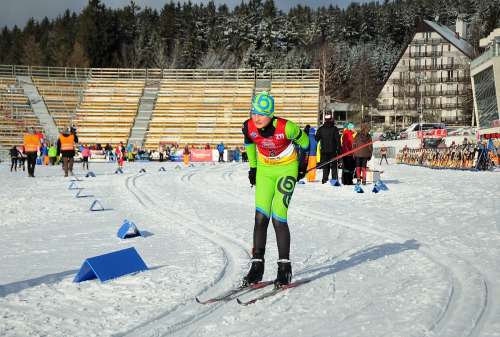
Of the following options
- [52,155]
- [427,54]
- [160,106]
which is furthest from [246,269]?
[427,54]

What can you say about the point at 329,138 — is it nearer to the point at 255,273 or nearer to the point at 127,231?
the point at 127,231

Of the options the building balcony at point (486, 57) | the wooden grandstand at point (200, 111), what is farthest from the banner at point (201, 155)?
the building balcony at point (486, 57)

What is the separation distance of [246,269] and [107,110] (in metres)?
46.7

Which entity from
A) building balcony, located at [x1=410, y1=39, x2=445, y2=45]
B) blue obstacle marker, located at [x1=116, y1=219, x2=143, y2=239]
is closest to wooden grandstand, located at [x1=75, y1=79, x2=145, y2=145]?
blue obstacle marker, located at [x1=116, y1=219, x2=143, y2=239]

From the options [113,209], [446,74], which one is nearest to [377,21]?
[446,74]

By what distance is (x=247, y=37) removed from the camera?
316ft

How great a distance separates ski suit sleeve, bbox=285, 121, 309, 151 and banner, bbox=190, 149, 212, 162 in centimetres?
3434

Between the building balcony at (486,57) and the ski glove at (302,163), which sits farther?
the building balcony at (486,57)

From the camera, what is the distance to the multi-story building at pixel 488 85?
3906cm

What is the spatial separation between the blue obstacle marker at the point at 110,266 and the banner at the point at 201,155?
33.8 meters

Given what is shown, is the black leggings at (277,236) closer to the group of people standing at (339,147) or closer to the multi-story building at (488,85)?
the group of people standing at (339,147)

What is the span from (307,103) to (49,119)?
70.3 feet

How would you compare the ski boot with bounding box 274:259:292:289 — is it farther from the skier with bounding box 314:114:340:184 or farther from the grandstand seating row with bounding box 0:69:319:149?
the grandstand seating row with bounding box 0:69:319:149

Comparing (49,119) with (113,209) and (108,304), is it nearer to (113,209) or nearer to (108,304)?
(113,209)
